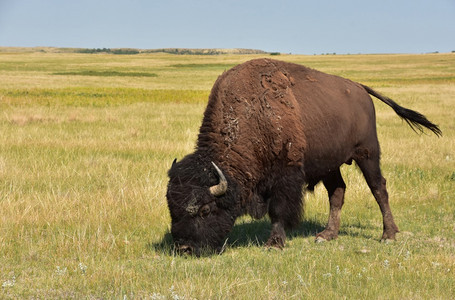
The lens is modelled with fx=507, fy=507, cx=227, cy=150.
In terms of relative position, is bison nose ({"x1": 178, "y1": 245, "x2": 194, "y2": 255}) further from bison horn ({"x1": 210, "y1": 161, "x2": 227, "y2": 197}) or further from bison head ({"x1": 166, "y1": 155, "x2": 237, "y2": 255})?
bison horn ({"x1": 210, "y1": 161, "x2": 227, "y2": 197})

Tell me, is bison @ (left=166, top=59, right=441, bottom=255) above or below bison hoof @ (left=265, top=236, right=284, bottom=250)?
above

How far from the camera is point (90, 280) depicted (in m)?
4.83

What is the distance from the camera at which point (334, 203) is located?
25.5 feet

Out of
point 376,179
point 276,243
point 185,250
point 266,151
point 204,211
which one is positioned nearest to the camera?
point 185,250

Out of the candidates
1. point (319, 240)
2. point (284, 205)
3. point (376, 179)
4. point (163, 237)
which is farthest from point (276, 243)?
point (376, 179)

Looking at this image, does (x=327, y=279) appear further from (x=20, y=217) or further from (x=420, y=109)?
(x=420, y=109)

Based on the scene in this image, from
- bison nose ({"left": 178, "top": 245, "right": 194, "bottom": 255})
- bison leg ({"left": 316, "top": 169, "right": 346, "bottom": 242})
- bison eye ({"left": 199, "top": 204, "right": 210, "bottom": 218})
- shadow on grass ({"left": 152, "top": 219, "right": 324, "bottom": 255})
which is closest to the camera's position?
bison nose ({"left": 178, "top": 245, "right": 194, "bottom": 255})

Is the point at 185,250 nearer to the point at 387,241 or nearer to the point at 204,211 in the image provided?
the point at 204,211

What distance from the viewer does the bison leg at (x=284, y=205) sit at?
6379 mm

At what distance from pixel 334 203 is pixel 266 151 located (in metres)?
2.02

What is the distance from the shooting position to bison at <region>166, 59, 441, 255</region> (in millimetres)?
5828

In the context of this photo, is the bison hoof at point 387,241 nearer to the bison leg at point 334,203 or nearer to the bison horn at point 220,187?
the bison leg at point 334,203

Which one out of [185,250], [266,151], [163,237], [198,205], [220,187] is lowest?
[163,237]

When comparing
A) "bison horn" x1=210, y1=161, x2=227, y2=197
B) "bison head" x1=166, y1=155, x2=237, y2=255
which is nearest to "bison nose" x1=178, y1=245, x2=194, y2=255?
"bison head" x1=166, y1=155, x2=237, y2=255
